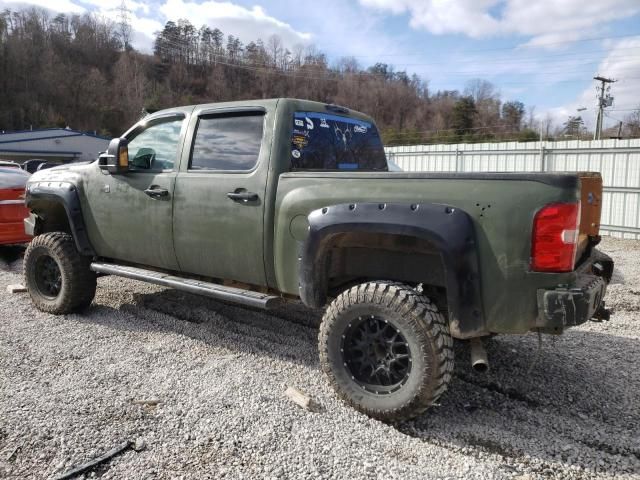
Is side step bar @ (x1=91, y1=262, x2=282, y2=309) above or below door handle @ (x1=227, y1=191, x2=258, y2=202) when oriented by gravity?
below

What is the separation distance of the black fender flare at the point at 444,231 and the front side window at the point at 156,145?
5.76ft

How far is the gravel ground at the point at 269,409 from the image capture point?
261 cm

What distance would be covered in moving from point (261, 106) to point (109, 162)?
1.51 metres

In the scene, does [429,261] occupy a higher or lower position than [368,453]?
higher

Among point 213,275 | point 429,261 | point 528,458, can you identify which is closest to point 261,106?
point 213,275

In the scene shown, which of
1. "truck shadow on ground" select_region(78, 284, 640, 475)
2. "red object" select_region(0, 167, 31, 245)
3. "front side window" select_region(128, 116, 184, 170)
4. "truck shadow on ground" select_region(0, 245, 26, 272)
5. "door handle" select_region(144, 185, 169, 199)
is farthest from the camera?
"truck shadow on ground" select_region(0, 245, 26, 272)

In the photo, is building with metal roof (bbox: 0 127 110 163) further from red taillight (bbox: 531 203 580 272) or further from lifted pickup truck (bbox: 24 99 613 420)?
red taillight (bbox: 531 203 580 272)

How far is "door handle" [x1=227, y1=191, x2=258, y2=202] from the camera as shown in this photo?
11.6ft

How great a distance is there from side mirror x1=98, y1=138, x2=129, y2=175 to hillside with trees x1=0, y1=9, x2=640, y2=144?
37.9 m

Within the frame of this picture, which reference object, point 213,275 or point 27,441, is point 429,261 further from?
point 27,441

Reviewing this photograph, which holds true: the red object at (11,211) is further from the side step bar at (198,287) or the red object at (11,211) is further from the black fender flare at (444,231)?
the black fender flare at (444,231)

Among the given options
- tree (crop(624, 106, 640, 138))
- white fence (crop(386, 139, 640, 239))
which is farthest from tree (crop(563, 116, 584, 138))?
white fence (crop(386, 139, 640, 239))

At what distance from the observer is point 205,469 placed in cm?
254

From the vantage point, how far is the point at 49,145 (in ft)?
113
